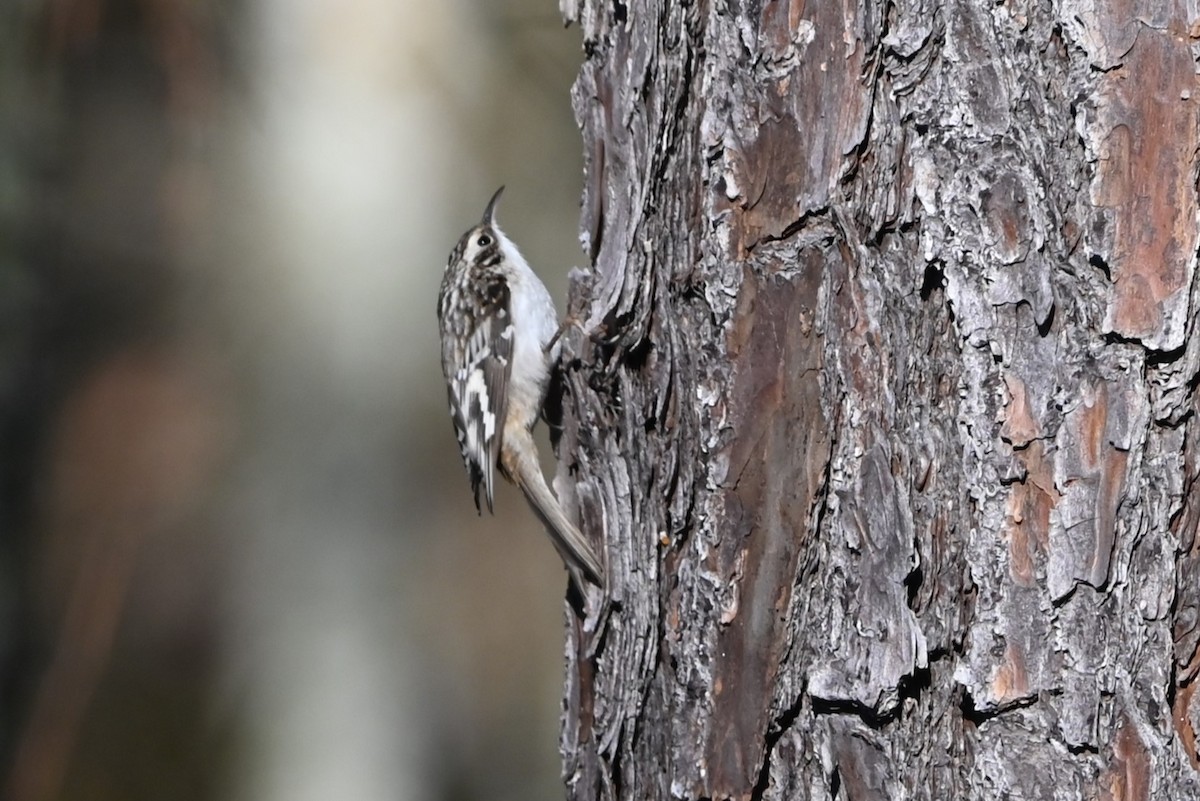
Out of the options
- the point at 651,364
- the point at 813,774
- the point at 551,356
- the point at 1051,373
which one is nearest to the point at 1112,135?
the point at 1051,373

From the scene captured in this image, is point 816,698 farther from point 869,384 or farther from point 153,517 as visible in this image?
point 153,517

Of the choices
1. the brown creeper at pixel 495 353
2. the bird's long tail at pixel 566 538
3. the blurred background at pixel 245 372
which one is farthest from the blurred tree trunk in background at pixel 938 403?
the blurred background at pixel 245 372

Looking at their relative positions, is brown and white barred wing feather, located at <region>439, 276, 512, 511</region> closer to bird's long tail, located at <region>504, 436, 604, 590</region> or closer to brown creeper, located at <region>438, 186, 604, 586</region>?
brown creeper, located at <region>438, 186, 604, 586</region>

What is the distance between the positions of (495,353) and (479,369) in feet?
0.35

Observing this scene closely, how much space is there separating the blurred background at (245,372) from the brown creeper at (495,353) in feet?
3.17

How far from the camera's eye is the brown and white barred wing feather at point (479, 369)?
2.91m

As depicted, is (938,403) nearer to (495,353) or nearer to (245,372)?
(495,353)

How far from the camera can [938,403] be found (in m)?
1.42

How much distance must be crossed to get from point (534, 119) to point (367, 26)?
26.3 inches

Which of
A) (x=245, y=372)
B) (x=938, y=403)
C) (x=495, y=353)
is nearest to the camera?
(x=938, y=403)

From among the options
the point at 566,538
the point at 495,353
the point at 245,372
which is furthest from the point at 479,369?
the point at 245,372

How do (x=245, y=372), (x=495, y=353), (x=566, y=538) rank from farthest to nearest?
(x=245, y=372) → (x=495, y=353) → (x=566, y=538)

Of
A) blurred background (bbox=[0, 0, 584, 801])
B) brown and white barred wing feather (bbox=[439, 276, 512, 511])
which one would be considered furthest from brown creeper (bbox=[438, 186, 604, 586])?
blurred background (bbox=[0, 0, 584, 801])

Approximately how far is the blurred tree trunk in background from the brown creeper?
3.44 ft
